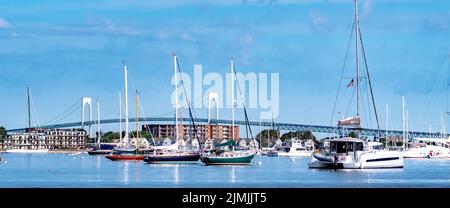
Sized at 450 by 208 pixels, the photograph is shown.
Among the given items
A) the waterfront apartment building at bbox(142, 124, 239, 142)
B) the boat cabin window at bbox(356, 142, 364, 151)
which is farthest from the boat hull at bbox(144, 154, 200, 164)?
the waterfront apartment building at bbox(142, 124, 239, 142)

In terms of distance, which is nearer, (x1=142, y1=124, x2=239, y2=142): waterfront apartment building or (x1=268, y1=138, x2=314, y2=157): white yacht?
(x1=142, y1=124, x2=239, y2=142): waterfront apartment building

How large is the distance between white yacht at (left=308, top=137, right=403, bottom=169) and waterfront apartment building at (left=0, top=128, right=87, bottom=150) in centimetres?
7585

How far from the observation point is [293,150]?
8181 centimetres

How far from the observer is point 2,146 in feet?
387

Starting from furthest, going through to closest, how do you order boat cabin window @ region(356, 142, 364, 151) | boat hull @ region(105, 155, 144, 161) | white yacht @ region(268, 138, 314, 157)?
white yacht @ region(268, 138, 314, 157) < boat hull @ region(105, 155, 144, 161) < boat cabin window @ region(356, 142, 364, 151)

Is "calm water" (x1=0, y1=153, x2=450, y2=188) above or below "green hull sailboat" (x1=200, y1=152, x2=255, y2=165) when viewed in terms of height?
below

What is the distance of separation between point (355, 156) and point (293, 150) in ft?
148

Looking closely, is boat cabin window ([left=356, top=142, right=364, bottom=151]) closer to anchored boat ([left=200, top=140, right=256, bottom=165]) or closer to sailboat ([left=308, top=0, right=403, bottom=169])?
sailboat ([left=308, top=0, right=403, bottom=169])

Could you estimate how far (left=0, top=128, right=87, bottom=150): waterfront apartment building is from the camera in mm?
112262

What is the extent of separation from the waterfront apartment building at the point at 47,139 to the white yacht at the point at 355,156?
249 feet
